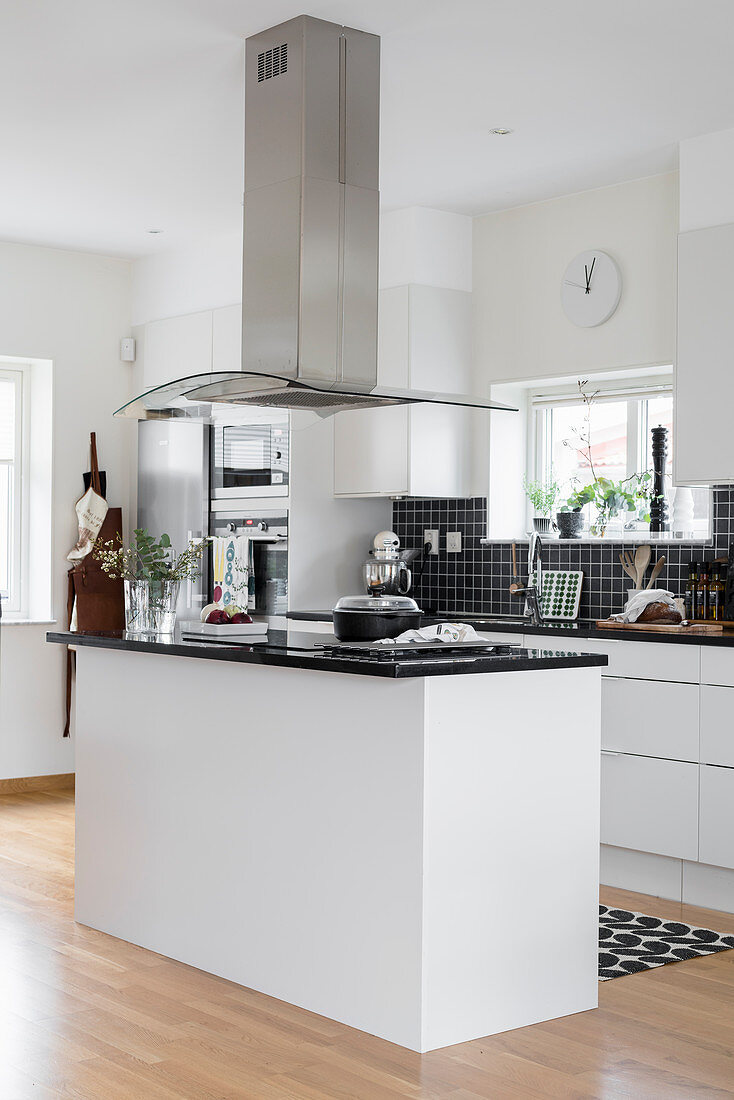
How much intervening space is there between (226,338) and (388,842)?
12.0ft

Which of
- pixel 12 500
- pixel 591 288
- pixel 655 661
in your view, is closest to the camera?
pixel 655 661

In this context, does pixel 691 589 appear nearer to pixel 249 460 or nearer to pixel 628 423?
pixel 628 423

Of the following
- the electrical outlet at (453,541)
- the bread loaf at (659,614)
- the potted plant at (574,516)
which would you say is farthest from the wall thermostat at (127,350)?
the bread loaf at (659,614)

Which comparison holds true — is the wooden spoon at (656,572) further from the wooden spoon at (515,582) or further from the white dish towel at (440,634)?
the white dish towel at (440,634)

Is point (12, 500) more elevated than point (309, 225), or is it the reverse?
point (309, 225)

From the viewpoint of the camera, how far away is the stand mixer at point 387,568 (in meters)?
5.40

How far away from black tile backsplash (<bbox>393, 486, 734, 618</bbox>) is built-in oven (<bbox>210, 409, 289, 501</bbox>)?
0.70m

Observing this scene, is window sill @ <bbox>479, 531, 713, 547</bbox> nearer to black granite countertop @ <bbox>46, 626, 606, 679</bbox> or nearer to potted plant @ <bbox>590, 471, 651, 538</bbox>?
potted plant @ <bbox>590, 471, 651, 538</bbox>

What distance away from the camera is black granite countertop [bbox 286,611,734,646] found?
4.30 m

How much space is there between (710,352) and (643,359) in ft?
1.75

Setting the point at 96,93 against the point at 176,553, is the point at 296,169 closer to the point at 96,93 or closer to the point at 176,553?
the point at 96,93

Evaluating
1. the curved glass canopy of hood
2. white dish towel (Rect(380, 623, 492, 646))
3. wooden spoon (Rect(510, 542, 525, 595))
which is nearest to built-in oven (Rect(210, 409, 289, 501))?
wooden spoon (Rect(510, 542, 525, 595))

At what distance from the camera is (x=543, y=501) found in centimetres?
558

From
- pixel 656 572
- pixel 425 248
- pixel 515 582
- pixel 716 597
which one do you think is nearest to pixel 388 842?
pixel 716 597
